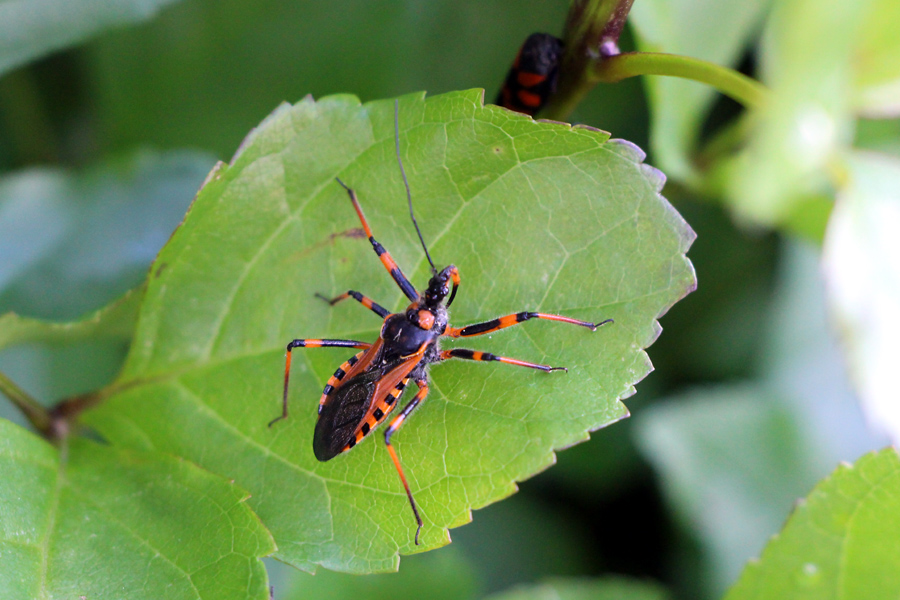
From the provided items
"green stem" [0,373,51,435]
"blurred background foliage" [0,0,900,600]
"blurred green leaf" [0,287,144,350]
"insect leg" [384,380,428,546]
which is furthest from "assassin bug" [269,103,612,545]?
"blurred background foliage" [0,0,900,600]

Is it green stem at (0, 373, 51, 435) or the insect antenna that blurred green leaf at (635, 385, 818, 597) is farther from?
green stem at (0, 373, 51, 435)

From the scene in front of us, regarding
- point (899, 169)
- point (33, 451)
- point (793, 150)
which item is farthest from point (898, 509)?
point (33, 451)

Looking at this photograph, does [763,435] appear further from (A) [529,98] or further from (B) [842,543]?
(A) [529,98]

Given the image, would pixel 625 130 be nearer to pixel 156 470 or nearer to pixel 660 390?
pixel 660 390

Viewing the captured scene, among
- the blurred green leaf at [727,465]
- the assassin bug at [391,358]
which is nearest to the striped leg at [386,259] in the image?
the assassin bug at [391,358]

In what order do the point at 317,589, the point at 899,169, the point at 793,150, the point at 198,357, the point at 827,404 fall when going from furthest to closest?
the point at 827,404 < the point at 317,589 < the point at 899,169 < the point at 198,357 < the point at 793,150

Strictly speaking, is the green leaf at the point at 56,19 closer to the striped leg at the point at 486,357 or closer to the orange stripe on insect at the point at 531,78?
the orange stripe on insect at the point at 531,78
